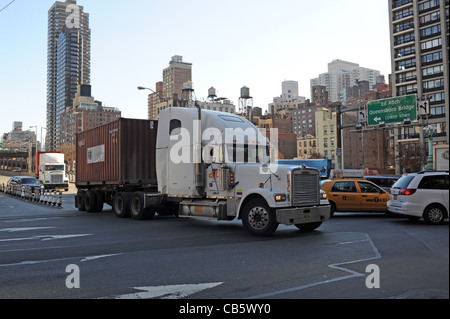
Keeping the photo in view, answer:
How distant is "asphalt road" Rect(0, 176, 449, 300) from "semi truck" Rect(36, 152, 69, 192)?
111 feet

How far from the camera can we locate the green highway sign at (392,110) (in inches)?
1267

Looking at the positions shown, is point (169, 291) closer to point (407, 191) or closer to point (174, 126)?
point (174, 126)

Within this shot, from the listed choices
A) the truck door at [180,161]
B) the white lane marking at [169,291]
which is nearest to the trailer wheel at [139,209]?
the truck door at [180,161]

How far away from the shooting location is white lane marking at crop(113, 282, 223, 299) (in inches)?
204

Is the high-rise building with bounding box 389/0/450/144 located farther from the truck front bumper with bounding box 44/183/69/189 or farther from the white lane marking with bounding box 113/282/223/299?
the white lane marking with bounding box 113/282/223/299

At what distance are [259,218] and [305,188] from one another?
4.93 feet

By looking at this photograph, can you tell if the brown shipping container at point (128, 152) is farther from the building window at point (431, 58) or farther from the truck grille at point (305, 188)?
the building window at point (431, 58)

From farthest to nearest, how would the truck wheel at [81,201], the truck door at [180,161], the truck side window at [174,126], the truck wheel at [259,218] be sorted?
the truck wheel at [81,201] → the truck side window at [174,126] → the truck door at [180,161] → the truck wheel at [259,218]

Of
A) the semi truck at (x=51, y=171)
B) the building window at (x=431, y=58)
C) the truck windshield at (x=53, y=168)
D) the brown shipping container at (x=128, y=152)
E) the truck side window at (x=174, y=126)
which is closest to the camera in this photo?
the truck side window at (x=174, y=126)

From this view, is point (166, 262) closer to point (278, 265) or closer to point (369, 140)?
point (278, 265)

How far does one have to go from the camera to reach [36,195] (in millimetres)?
29016

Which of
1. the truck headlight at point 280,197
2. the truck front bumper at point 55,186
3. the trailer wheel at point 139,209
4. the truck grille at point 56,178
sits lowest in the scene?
the trailer wheel at point 139,209

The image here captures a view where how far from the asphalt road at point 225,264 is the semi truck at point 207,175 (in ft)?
2.35
